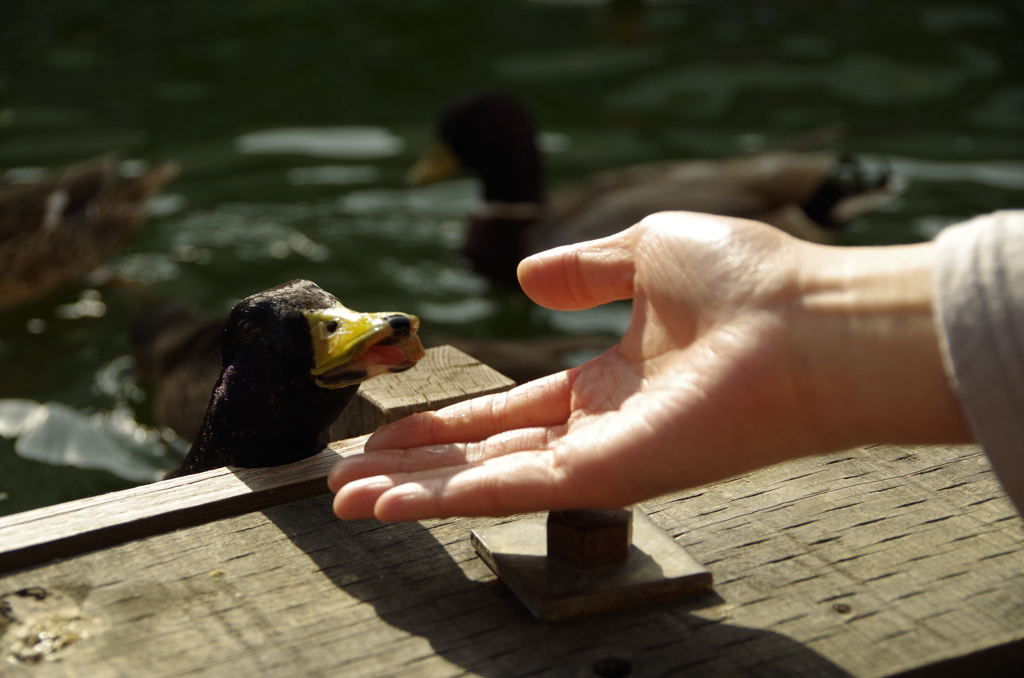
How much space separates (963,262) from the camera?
4.91 feet

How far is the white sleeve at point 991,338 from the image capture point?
1426 millimetres

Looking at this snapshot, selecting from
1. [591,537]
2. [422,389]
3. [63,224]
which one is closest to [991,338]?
[591,537]

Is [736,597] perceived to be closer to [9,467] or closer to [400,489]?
[400,489]

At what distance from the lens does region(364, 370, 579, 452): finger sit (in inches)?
75.0

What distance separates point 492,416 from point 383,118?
25.2ft

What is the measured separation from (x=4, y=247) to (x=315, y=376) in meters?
4.63

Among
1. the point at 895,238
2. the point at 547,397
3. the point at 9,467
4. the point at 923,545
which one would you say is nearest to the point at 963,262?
the point at 923,545

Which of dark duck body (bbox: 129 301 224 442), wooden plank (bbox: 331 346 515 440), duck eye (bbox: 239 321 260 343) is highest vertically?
duck eye (bbox: 239 321 260 343)

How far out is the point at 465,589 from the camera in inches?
66.1

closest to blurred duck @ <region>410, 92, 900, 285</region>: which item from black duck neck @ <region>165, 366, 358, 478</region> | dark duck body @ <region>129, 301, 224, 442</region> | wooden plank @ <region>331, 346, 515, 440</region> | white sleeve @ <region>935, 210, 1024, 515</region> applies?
dark duck body @ <region>129, 301, 224, 442</region>

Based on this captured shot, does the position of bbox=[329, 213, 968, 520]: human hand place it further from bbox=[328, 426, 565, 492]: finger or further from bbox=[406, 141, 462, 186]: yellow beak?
bbox=[406, 141, 462, 186]: yellow beak

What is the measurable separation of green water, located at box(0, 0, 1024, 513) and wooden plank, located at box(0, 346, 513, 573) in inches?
94.7

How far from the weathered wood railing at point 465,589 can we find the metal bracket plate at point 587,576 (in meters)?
0.02

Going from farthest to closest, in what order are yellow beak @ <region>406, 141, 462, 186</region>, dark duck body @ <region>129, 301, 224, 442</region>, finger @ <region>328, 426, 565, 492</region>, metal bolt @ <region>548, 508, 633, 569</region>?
yellow beak @ <region>406, 141, 462, 186</region> < dark duck body @ <region>129, 301, 224, 442</region> < finger @ <region>328, 426, 565, 492</region> < metal bolt @ <region>548, 508, 633, 569</region>
